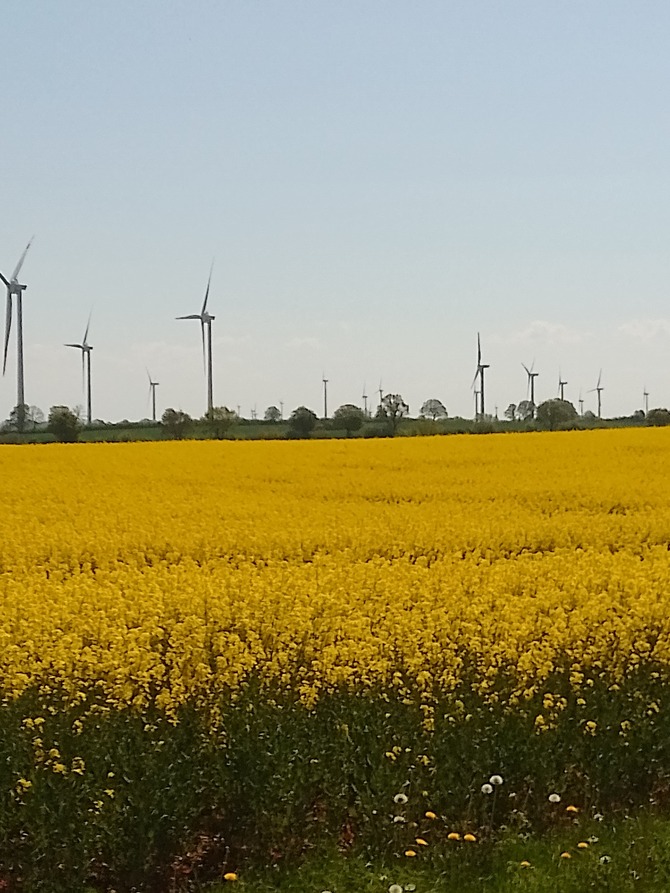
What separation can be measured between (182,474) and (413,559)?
9.10m

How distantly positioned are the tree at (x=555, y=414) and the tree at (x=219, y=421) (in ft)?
44.0

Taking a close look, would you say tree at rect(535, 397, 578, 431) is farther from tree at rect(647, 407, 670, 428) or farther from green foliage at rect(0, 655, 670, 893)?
green foliage at rect(0, 655, 670, 893)

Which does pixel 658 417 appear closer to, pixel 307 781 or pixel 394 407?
pixel 394 407

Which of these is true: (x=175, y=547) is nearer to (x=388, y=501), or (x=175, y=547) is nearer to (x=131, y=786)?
(x=388, y=501)

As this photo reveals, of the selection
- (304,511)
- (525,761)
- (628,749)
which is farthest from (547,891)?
(304,511)

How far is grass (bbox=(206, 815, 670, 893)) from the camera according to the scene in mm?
5613

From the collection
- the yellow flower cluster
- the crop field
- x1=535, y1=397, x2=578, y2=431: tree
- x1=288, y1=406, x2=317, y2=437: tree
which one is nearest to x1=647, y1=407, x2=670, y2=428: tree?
x1=535, y1=397, x2=578, y2=431: tree

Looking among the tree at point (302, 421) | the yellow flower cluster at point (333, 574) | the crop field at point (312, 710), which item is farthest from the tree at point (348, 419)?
the crop field at point (312, 710)

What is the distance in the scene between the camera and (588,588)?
960cm

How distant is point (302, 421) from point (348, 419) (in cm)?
206

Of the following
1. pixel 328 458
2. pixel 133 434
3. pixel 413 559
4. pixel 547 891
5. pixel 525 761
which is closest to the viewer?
pixel 547 891

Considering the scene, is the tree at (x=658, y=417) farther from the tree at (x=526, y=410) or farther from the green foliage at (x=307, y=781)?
the green foliage at (x=307, y=781)

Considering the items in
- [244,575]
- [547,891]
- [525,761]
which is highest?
[244,575]

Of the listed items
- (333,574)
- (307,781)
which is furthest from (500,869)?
(333,574)
